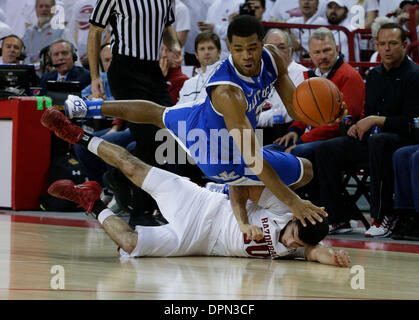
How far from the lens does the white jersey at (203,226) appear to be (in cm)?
436

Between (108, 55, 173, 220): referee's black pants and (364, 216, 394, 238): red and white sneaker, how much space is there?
1.85 metres

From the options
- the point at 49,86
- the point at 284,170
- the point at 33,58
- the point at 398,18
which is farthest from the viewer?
the point at 33,58

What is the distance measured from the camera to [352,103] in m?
6.52

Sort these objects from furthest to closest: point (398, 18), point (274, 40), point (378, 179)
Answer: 1. point (398, 18)
2. point (274, 40)
3. point (378, 179)

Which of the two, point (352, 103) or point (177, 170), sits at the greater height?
point (352, 103)

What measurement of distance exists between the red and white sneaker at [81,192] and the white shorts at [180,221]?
398 mm

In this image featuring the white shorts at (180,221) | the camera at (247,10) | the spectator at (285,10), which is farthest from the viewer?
the spectator at (285,10)

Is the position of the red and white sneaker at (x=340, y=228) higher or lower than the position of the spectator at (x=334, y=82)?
lower

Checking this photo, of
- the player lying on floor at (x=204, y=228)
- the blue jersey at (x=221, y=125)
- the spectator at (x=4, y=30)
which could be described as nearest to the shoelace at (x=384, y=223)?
the player lying on floor at (x=204, y=228)

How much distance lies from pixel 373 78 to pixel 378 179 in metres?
0.94

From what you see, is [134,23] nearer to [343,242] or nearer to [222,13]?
[343,242]

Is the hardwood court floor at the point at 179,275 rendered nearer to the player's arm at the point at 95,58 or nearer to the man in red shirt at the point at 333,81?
the player's arm at the point at 95,58
